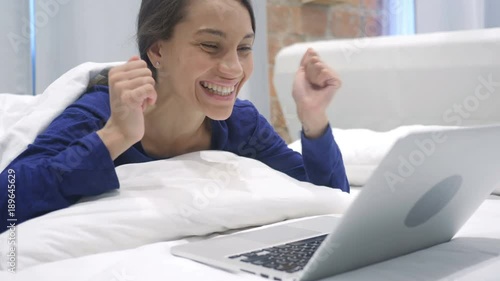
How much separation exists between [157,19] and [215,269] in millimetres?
589

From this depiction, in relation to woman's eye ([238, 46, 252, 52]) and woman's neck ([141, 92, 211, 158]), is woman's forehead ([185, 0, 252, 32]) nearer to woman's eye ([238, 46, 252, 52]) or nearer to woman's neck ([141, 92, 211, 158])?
woman's eye ([238, 46, 252, 52])

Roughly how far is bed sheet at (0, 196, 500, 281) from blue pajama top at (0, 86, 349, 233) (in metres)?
0.17

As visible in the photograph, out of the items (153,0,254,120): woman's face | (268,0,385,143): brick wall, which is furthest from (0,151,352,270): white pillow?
(268,0,385,143): brick wall

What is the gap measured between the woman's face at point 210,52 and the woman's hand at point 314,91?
17 centimetres

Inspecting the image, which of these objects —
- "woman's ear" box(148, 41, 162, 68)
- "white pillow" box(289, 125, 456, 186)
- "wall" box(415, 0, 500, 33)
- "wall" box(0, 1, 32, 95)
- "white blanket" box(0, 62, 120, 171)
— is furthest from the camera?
"wall" box(415, 0, 500, 33)

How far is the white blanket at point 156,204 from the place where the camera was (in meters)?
0.72

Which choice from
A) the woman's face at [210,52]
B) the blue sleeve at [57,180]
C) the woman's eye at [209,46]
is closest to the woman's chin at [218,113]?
the woman's face at [210,52]

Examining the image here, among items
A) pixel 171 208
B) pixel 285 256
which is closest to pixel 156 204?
pixel 171 208

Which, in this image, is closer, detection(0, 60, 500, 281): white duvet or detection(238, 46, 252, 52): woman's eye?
detection(0, 60, 500, 281): white duvet

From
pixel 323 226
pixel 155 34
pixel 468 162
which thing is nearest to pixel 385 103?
pixel 155 34

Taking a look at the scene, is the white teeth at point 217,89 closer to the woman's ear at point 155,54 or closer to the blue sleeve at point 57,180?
the woman's ear at point 155,54

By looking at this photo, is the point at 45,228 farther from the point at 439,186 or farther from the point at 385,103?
the point at 385,103

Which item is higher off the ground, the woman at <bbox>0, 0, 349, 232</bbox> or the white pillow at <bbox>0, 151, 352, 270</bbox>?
the woman at <bbox>0, 0, 349, 232</bbox>

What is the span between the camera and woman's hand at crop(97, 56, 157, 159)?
86 centimetres
